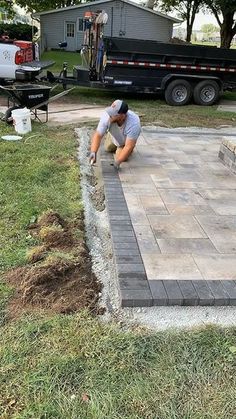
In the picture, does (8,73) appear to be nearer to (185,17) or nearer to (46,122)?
(46,122)

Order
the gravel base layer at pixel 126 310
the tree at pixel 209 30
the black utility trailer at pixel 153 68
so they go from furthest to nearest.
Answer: the tree at pixel 209 30 < the black utility trailer at pixel 153 68 < the gravel base layer at pixel 126 310

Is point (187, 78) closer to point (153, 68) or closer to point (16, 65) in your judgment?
point (153, 68)

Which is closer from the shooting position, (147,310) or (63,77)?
(147,310)

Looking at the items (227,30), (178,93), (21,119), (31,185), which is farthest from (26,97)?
(227,30)

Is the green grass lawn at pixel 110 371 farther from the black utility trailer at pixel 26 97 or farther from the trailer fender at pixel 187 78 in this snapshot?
the trailer fender at pixel 187 78

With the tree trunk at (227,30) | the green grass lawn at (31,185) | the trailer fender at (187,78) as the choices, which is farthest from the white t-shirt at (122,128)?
the tree trunk at (227,30)

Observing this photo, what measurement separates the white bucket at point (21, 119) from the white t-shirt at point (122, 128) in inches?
76.2

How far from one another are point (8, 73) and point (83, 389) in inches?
340

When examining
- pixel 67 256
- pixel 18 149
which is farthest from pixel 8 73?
pixel 67 256

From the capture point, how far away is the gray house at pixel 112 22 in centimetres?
2386

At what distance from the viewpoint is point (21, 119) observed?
21.8 ft

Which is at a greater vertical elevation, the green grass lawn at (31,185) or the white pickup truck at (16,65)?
the white pickup truck at (16,65)

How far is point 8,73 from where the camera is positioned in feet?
31.0

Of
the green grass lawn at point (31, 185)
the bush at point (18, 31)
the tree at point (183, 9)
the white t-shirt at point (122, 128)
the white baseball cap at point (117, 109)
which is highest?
the tree at point (183, 9)
